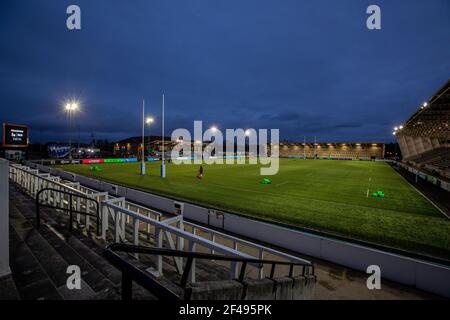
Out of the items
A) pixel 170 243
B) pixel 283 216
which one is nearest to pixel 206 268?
pixel 170 243

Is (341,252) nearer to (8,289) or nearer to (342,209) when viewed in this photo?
(342,209)

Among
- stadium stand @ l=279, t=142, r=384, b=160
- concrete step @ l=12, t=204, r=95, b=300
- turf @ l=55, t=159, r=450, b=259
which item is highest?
stadium stand @ l=279, t=142, r=384, b=160

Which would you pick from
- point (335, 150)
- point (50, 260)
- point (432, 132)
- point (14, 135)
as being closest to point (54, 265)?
point (50, 260)

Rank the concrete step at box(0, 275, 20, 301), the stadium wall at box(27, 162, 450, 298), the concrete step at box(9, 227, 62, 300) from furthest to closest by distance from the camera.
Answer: the stadium wall at box(27, 162, 450, 298), the concrete step at box(9, 227, 62, 300), the concrete step at box(0, 275, 20, 301)

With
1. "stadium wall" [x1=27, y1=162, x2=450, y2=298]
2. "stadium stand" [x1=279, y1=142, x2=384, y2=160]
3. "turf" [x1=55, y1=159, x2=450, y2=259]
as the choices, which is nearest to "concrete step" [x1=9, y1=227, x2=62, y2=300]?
"stadium wall" [x1=27, y1=162, x2=450, y2=298]

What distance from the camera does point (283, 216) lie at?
13633 mm

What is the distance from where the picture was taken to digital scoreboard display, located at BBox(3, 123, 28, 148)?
5.22 metres

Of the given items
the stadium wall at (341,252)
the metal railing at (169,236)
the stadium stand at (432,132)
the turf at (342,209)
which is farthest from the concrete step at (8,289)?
the stadium stand at (432,132)

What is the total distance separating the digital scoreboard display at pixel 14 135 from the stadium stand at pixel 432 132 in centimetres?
3251

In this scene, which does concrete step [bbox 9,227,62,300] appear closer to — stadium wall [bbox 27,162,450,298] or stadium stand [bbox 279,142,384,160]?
stadium wall [bbox 27,162,450,298]

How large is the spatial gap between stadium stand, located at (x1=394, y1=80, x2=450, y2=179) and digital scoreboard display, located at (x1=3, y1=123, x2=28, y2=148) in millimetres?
32514

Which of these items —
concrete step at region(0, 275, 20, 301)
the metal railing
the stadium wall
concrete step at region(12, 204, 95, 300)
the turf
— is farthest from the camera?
the turf
